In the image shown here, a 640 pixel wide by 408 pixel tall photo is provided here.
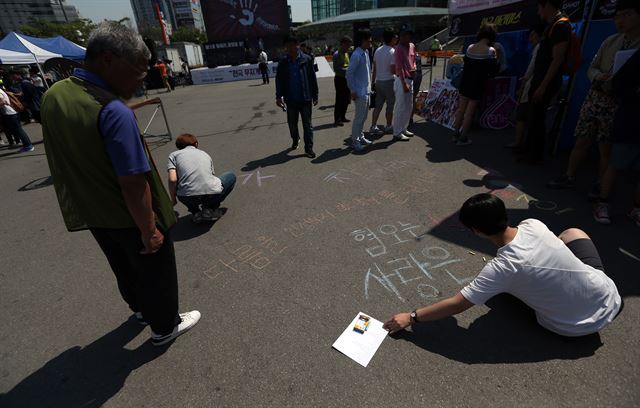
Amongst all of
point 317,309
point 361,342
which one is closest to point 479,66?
point 317,309

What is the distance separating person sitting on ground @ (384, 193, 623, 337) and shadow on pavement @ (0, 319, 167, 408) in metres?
2.09

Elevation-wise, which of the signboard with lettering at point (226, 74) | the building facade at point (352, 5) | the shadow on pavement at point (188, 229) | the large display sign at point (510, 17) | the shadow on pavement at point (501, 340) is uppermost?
the building facade at point (352, 5)

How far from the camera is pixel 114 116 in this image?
1499 millimetres

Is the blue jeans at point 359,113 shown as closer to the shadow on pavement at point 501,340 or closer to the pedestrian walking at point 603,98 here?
the pedestrian walking at point 603,98

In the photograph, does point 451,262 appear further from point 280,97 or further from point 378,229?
point 280,97

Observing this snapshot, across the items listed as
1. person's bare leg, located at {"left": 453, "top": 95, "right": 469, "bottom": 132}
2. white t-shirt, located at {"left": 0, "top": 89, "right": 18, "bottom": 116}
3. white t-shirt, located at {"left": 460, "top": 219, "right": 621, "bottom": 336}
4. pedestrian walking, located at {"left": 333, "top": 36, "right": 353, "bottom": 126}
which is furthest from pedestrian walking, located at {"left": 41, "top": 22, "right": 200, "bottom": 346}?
white t-shirt, located at {"left": 0, "top": 89, "right": 18, "bottom": 116}

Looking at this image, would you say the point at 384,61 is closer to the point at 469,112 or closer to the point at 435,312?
the point at 469,112

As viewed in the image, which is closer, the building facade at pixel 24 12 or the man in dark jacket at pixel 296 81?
the man in dark jacket at pixel 296 81

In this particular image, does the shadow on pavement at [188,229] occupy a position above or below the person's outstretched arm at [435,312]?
below

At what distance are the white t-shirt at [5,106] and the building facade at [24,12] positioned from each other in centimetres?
10042

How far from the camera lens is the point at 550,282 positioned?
5.98 ft

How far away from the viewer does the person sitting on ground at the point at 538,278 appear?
1.79 meters

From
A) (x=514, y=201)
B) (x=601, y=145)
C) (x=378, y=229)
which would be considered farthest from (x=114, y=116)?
(x=601, y=145)

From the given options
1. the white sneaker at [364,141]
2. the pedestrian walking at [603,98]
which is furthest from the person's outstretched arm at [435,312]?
the white sneaker at [364,141]
